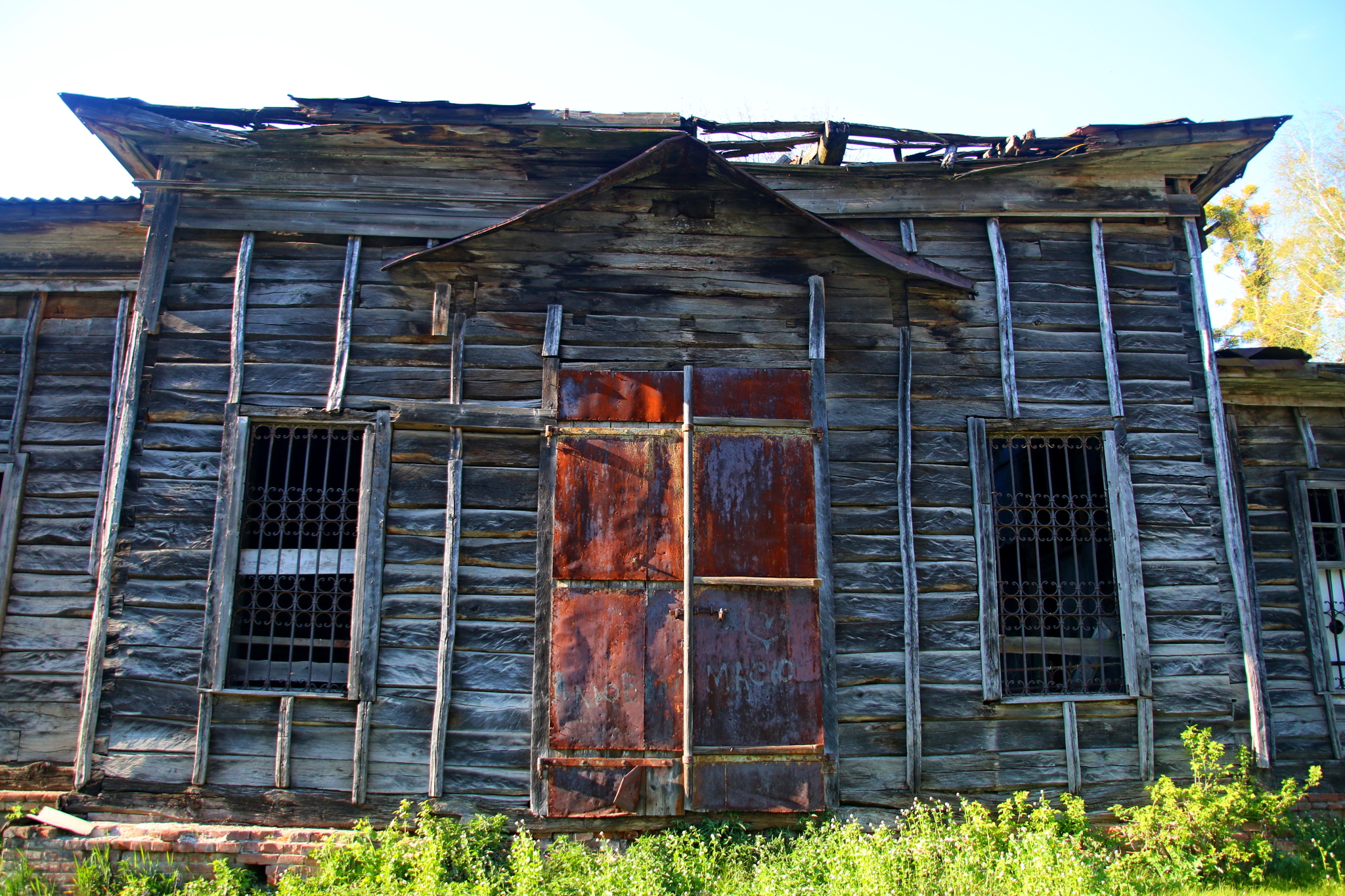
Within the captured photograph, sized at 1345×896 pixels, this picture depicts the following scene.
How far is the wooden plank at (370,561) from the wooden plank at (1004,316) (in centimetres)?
439

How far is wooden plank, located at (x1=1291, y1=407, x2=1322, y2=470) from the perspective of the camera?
6938mm

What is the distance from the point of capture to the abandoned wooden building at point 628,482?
527 cm

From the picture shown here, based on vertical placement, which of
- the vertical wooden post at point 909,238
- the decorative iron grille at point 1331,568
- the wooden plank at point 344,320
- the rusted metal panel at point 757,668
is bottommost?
the rusted metal panel at point 757,668

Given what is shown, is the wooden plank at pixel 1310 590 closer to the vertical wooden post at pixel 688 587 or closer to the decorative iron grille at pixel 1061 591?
the decorative iron grille at pixel 1061 591

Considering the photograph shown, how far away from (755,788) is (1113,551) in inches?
120

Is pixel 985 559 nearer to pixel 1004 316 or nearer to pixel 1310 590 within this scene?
pixel 1004 316

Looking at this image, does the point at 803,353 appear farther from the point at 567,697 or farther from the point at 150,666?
the point at 150,666

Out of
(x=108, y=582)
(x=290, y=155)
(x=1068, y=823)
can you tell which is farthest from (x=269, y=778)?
(x=1068, y=823)

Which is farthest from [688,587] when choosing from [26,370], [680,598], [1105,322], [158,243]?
[26,370]

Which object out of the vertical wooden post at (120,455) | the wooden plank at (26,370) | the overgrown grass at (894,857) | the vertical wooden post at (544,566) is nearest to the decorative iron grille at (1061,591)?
the overgrown grass at (894,857)

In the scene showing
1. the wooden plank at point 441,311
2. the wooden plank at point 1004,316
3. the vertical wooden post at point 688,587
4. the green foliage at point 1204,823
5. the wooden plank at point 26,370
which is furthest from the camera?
the wooden plank at point 26,370

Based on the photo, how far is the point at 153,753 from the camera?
5273mm

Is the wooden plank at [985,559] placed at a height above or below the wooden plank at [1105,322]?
below

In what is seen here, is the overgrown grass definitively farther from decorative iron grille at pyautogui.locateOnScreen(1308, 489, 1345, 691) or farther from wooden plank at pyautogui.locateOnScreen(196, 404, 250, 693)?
decorative iron grille at pyautogui.locateOnScreen(1308, 489, 1345, 691)
